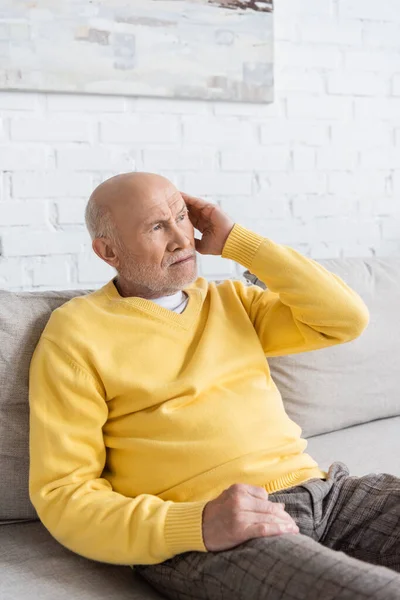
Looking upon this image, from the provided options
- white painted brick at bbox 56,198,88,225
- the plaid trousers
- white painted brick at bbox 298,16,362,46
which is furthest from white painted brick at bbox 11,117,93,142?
the plaid trousers

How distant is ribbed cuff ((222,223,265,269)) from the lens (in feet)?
4.97

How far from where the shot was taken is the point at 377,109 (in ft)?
8.42

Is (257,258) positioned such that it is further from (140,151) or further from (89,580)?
(140,151)

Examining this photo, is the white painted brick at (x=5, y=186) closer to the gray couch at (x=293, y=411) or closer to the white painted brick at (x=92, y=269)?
the white painted brick at (x=92, y=269)

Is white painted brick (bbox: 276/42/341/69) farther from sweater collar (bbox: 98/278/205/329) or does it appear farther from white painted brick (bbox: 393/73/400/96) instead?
sweater collar (bbox: 98/278/205/329)

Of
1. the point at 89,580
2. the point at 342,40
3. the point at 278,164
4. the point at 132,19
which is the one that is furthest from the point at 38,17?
the point at 89,580

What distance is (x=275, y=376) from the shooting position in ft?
5.96

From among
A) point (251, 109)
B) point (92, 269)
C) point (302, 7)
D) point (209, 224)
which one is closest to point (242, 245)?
point (209, 224)

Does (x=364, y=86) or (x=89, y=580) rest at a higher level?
(x=364, y=86)

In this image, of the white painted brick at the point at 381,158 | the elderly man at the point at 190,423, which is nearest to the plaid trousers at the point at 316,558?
the elderly man at the point at 190,423

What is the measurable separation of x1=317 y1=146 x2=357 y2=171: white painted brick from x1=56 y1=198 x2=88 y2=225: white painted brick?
2.56 ft

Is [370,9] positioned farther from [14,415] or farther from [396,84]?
[14,415]

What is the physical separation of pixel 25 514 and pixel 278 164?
4.42 ft

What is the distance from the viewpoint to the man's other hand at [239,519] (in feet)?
3.76
